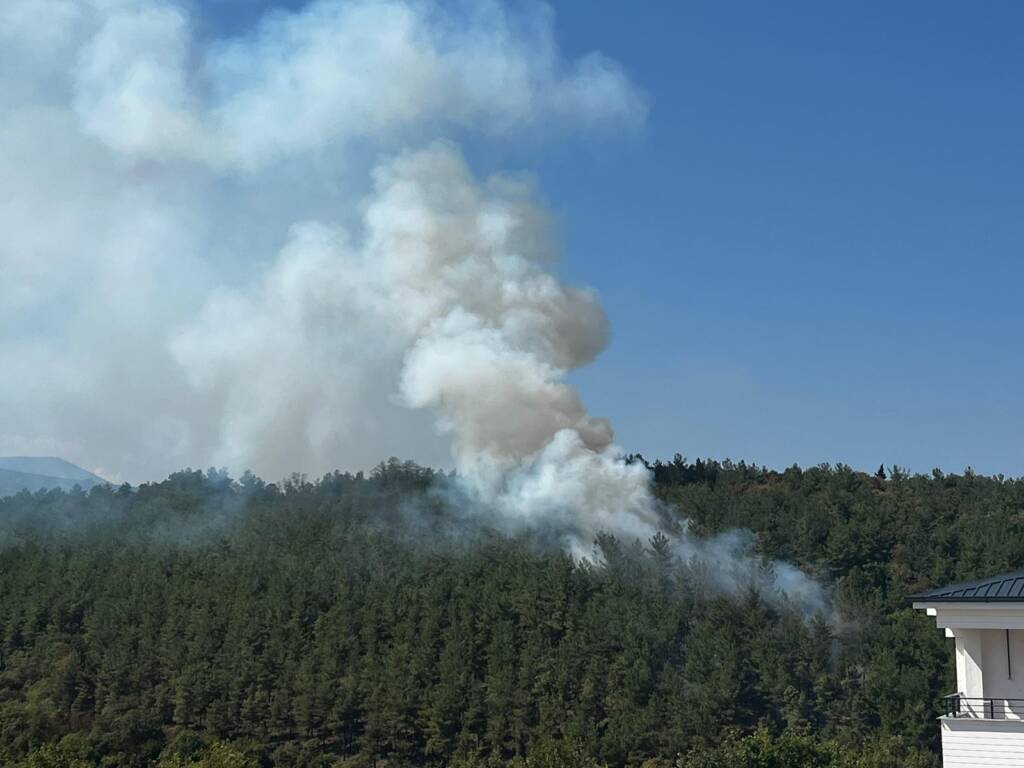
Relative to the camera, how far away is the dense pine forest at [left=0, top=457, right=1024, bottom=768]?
211 ft

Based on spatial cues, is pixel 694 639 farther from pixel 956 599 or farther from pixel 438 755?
pixel 956 599

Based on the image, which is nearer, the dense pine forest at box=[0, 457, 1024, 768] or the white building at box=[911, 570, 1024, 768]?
the white building at box=[911, 570, 1024, 768]

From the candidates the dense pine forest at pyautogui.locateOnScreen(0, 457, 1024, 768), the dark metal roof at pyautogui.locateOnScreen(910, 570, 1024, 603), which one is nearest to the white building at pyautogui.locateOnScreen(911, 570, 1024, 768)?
the dark metal roof at pyautogui.locateOnScreen(910, 570, 1024, 603)

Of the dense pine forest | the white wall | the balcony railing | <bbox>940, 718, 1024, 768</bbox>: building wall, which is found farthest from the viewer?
the dense pine forest

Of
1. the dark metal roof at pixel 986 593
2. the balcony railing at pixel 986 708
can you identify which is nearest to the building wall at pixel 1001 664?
the balcony railing at pixel 986 708

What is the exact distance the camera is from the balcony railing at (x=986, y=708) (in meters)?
25.8

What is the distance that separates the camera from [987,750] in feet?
81.7

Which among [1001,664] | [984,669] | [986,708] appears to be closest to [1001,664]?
[1001,664]

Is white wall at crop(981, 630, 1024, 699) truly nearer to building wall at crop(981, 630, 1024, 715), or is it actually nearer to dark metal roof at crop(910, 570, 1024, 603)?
building wall at crop(981, 630, 1024, 715)

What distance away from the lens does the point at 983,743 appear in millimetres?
24969

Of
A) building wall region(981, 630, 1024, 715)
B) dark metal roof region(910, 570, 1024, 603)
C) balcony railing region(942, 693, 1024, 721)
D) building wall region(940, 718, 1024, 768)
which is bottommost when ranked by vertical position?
building wall region(940, 718, 1024, 768)

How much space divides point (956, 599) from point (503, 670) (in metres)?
47.2

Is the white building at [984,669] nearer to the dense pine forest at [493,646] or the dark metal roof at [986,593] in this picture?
the dark metal roof at [986,593]

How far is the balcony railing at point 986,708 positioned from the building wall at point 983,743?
1.62 feet
